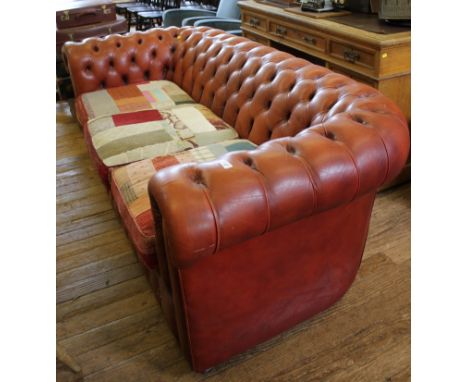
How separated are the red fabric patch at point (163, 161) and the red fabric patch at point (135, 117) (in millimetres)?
454

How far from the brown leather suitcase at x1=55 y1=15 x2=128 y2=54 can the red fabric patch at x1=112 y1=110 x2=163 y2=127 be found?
192 centimetres

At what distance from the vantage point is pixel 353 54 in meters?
2.30

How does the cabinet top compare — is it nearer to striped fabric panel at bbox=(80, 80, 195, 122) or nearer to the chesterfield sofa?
the chesterfield sofa

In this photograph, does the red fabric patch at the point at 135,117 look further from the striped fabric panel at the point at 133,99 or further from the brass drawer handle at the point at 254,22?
the brass drawer handle at the point at 254,22

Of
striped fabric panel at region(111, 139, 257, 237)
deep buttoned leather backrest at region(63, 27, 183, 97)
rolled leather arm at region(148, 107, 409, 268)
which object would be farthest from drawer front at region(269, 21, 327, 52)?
rolled leather arm at region(148, 107, 409, 268)

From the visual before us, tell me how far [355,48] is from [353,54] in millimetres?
32

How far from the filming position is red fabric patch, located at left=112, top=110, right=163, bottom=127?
A: 2.35m

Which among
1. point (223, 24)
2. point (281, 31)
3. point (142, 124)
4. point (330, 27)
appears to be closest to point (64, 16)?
point (223, 24)

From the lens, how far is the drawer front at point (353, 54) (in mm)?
2203

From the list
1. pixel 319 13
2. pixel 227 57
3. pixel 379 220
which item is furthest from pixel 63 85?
pixel 379 220

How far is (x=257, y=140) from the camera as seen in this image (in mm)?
2031

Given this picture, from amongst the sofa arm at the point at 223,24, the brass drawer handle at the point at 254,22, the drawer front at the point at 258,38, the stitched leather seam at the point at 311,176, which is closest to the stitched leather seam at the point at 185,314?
the stitched leather seam at the point at 311,176

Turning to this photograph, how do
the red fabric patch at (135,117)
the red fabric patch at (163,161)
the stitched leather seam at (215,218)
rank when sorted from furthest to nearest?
the red fabric patch at (135,117), the red fabric patch at (163,161), the stitched leather seam at (215,218)
